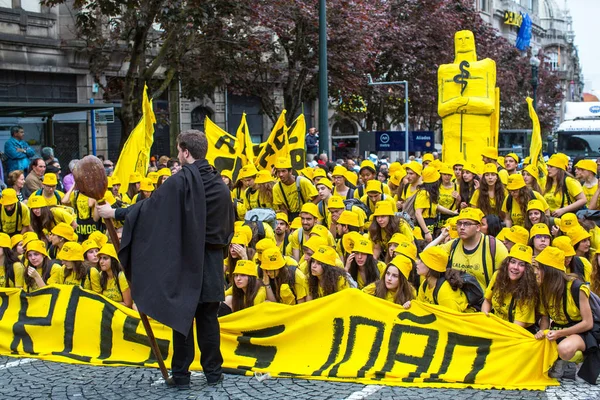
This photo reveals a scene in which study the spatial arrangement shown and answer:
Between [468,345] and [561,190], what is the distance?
4.89 metres

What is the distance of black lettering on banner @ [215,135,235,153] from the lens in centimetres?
1373

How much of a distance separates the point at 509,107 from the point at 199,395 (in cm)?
3954

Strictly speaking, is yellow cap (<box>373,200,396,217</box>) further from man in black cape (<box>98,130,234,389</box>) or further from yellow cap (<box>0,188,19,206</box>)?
yellow cap (<box>0,188,19,206</box>)

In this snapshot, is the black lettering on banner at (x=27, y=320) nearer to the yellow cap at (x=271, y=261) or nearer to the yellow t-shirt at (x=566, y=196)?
the yellow cap at (x=271, y=261)

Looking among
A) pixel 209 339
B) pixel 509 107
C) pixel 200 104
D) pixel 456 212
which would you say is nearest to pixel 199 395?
pixel 209 339

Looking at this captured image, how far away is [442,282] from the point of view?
734cm

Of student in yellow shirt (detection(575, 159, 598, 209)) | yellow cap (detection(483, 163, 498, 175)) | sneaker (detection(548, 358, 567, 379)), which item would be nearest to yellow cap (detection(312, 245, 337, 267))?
sneaker (detection(548, 358, 567, 379))

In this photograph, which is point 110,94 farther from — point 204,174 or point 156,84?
point 204,174

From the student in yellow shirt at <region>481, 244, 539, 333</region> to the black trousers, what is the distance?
2182 mm

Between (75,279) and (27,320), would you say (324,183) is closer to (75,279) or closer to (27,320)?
(75,279)

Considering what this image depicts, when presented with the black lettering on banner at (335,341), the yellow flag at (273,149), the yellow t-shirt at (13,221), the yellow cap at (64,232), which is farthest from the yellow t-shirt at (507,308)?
the yellow flag at (273,149)

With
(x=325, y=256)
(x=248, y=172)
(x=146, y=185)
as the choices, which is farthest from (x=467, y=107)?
(x=325, y=256)

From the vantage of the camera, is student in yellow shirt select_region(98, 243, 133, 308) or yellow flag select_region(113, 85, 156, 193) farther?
yellow flag select_region(113, 85, 156, 193)

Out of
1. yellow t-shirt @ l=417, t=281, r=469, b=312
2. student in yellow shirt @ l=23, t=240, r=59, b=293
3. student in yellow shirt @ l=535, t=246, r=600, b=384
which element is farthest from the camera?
student in yellow shirt @ l=23, t=240, r=59, b=293
